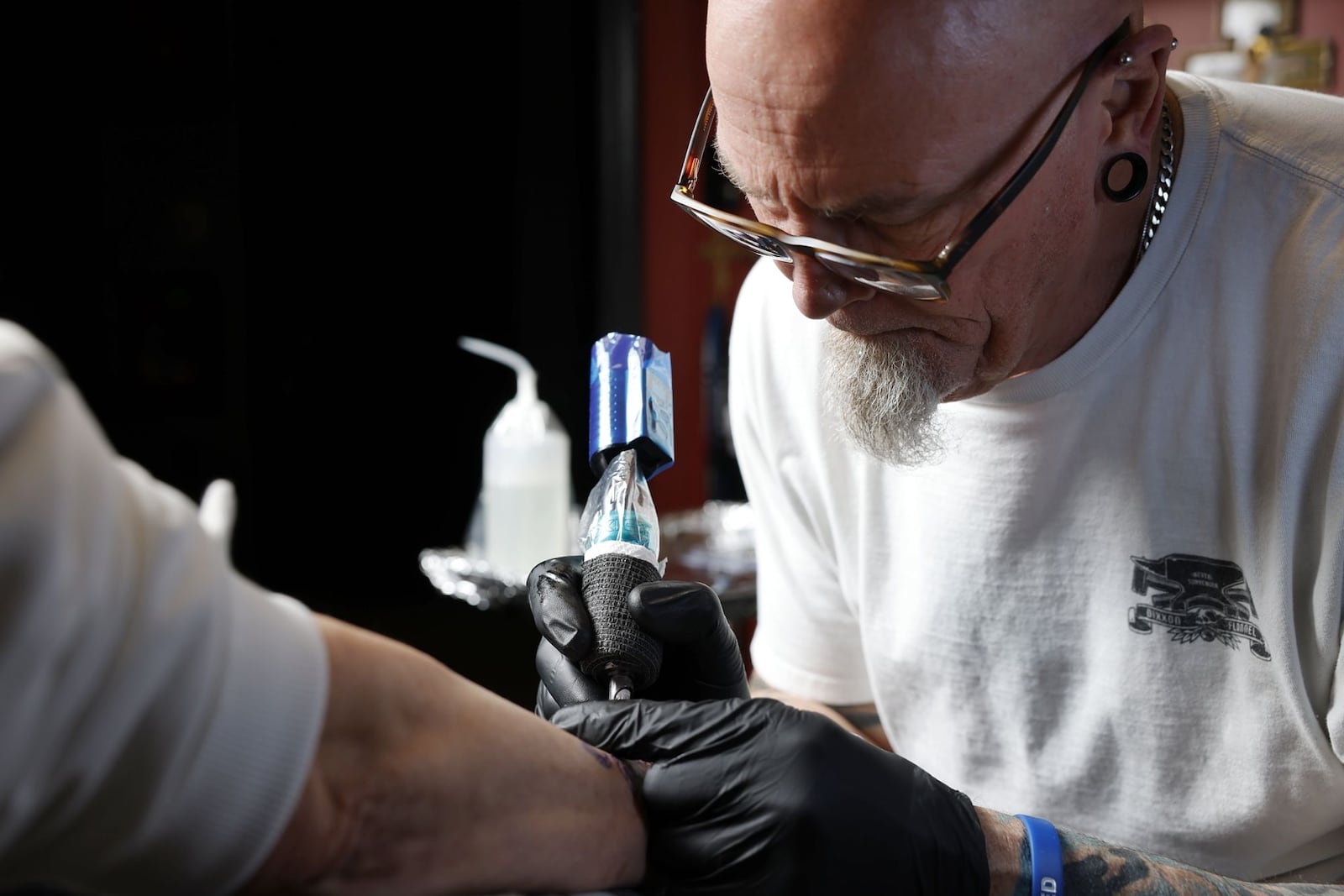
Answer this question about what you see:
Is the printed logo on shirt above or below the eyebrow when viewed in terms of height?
below

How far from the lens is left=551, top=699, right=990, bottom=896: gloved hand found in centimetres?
87

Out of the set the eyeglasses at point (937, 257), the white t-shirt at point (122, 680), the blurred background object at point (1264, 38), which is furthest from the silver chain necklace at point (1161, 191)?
the blurred background object at point (1264, 38)

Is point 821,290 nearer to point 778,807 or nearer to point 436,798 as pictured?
point 778,807

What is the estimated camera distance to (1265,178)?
121 cm

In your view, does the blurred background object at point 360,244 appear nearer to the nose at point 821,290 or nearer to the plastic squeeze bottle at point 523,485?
the plastic squeeze bottle at point 523,485

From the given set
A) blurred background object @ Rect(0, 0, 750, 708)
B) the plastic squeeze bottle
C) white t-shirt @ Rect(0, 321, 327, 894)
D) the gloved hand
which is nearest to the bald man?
the gloved hand

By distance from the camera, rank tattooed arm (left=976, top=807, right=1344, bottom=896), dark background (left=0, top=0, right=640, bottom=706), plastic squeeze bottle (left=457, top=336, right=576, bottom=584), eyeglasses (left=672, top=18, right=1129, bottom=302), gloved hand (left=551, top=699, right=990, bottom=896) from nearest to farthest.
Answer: gloved hand (left=551, top=699, right=990, bottom=896) → tattooed arm (left=976, top=807, right=1344, bottom=896) → eyeglasses (left=672, top=18, right=1129, bottom=302) → plastic squeeze bottle (left=457, top=336, right=576, bottom=584) → dark background (left=0, top=0, right=640, bottom=706)

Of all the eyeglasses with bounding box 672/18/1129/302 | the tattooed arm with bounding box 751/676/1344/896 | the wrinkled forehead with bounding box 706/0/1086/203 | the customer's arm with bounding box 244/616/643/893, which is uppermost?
the wrinkled forehead with bounding box 706/0/1086/203

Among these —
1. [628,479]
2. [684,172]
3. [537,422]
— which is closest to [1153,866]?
[628,479]

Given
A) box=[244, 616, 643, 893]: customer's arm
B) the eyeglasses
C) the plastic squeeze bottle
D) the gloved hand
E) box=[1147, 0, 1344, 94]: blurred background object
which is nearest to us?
box=[244, 616, 643, 893]: customer's arm

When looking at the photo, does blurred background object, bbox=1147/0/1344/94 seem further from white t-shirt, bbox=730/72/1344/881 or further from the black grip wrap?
the black grip wrap

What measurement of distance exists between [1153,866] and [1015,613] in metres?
0.35

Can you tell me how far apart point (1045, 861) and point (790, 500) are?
678 mm

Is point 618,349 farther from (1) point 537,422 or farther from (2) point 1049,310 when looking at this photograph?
(1) point 537,422
